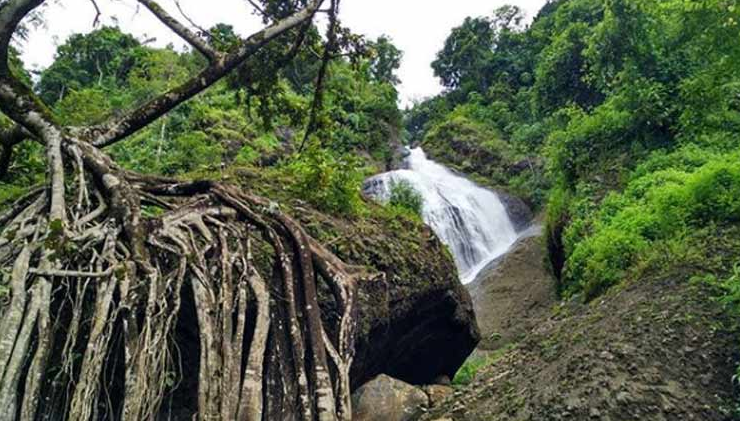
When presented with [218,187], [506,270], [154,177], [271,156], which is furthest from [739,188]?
[271,156]

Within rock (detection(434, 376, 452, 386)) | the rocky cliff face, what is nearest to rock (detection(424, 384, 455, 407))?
the rocky cliff face

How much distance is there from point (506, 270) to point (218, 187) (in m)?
13.3

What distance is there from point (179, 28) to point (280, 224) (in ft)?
7.64

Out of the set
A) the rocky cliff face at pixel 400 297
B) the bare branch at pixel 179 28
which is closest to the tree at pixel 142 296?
the bare branch at pixel 179 28

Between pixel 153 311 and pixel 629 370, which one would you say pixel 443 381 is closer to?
pixel 629 370

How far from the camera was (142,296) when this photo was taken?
331 centimetres

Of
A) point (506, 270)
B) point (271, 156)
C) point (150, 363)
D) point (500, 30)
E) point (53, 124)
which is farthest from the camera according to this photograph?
point (500, 30)

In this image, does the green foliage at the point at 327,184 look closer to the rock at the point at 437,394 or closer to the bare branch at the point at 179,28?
the bare branch at the point at 179,28

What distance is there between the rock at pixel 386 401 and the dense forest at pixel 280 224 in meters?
0.25

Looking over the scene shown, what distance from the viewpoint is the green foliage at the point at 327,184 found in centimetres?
641

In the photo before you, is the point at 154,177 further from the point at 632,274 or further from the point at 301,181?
the point at 632,274

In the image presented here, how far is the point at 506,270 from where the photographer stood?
16.5m

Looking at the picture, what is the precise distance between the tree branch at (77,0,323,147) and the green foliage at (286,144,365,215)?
1467 millimetres

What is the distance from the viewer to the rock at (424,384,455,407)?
6302 millimetres
